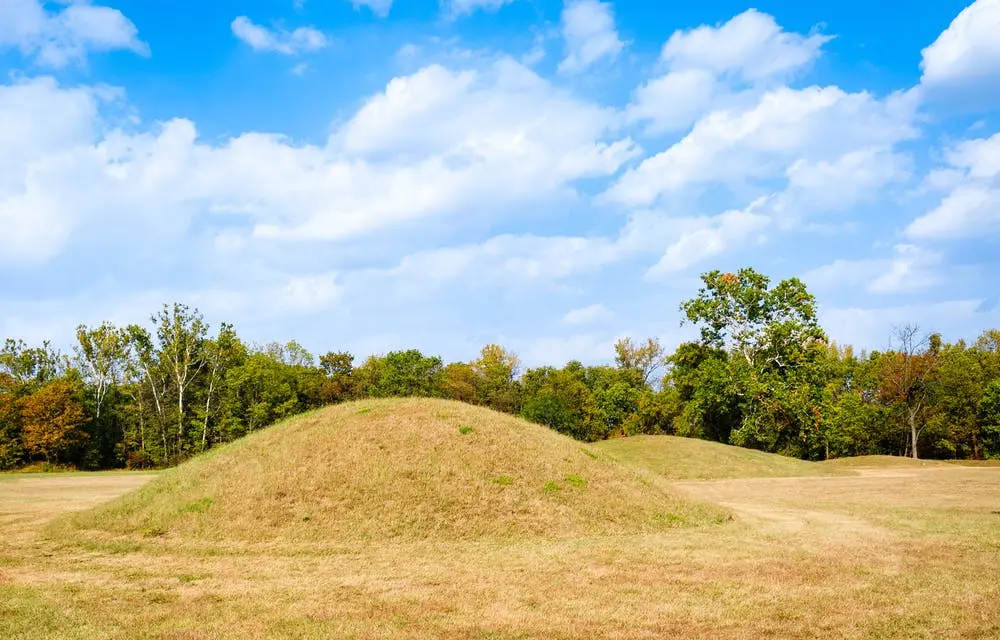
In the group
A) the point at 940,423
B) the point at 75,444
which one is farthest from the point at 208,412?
the point at 940,423

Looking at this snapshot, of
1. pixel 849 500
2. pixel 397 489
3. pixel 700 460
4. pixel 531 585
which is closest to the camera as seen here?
pixel 531 585

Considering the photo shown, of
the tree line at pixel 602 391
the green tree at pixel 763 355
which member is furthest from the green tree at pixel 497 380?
the green tree at pixel 763 355

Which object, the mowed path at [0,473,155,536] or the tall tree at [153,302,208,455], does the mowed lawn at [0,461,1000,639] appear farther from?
the tall tree at [153,302,208,455]

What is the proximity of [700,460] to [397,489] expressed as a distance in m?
32.8

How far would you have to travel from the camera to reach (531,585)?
13164 mm

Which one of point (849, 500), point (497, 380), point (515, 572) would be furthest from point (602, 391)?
point (515, 572)

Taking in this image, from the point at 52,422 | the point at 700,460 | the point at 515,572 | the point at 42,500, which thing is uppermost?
the point at 52,422

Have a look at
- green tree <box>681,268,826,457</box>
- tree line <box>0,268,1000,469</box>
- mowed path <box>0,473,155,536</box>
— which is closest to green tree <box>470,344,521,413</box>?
tree line <box>0,268,1000,469</box>

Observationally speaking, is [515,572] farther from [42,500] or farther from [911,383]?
Answer: [911,383]

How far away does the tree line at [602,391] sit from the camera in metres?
62.5

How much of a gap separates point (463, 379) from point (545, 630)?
299ft

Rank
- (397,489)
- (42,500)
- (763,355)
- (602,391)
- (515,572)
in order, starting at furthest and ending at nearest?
(602,391)
(763,355)
(42,500)
(397,489)
(515,572)

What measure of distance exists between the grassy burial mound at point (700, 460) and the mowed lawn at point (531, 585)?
24.2m

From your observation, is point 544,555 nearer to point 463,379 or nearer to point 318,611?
point 318,611
